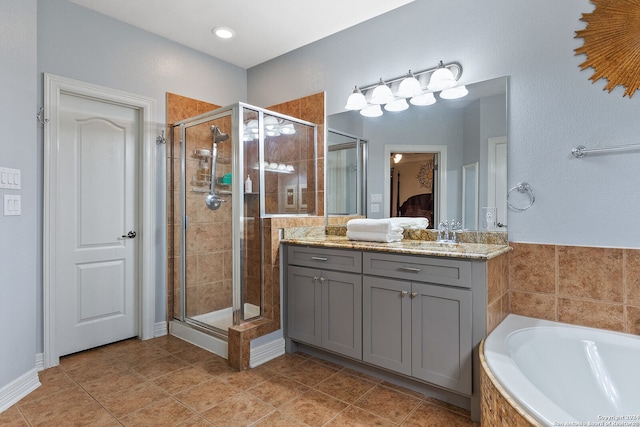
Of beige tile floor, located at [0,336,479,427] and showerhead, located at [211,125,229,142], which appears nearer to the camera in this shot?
beige tile floor, located at [0,336,479,427]

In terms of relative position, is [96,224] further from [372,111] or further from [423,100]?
[423,100]

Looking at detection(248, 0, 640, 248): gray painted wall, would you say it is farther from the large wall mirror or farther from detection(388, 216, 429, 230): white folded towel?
detection(388, 216, 429, 230): white folded towel

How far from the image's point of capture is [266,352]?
2506 mm

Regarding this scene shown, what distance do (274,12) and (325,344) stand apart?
2515 millimetres

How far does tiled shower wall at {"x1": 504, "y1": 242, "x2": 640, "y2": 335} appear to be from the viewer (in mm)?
1799

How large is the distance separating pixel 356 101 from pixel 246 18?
1095mm

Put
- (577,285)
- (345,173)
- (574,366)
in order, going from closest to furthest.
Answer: (574,366) < (577,285) < (345,173)

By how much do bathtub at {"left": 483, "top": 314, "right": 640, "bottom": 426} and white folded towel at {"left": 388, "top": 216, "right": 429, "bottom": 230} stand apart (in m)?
0.87

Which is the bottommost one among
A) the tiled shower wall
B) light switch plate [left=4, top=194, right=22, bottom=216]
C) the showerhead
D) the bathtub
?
the bathtub

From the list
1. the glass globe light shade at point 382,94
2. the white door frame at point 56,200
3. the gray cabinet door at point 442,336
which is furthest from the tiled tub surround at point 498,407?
the white door frame at point 56,200

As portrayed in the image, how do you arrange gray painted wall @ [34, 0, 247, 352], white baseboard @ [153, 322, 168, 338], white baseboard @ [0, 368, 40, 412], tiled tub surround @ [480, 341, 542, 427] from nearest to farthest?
1. tiled tub surround @ [480, 341, 542, 427]
2. white baseboard @ [0, 368, 40, 412]
3. gray painted wall @ [34, 0, 247, 352]
4. white baseboard @ [153, 322, 168, 338]

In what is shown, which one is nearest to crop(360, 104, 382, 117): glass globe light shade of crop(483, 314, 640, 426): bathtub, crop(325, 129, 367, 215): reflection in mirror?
crop(325, 129, 367, 215): reflection in mirror

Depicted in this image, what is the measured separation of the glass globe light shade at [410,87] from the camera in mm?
2455

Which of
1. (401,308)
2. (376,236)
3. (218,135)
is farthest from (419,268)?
(218,135)
